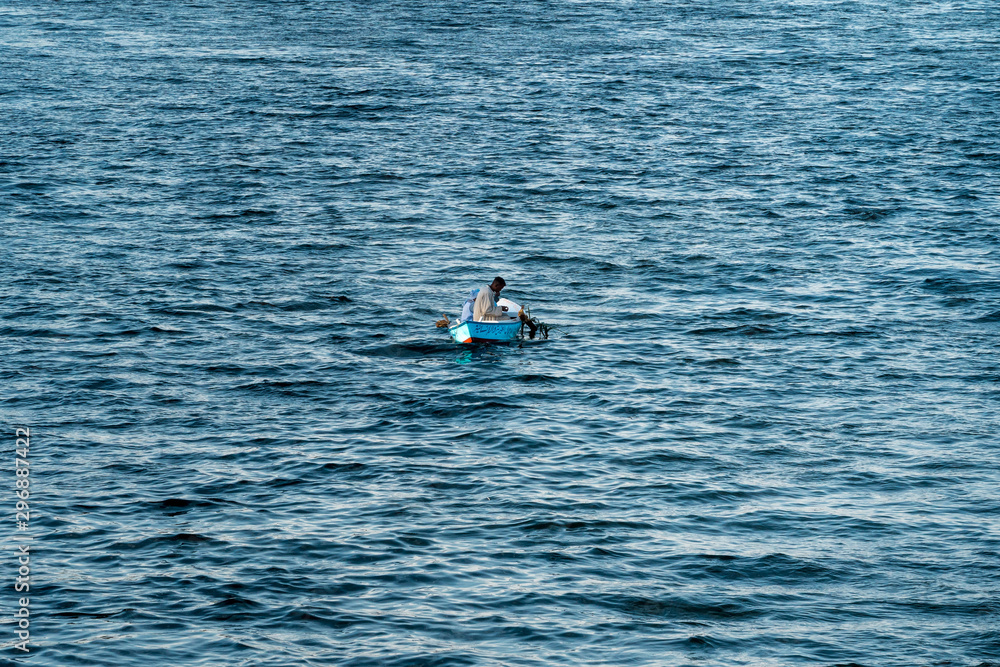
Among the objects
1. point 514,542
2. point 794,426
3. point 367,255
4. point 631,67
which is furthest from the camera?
point 631,67

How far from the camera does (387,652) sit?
75.5 ft

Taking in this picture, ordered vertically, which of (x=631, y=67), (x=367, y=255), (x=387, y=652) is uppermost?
(x=631, y=67)

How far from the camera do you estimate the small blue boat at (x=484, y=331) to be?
38000mm

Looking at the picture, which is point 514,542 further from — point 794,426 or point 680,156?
point 680,156

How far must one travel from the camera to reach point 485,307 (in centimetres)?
3775

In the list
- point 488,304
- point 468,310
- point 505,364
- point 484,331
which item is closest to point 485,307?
point 488,304

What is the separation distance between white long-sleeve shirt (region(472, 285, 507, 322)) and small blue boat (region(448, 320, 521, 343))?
7.3 inches

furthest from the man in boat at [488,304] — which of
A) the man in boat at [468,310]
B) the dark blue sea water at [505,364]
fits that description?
the dark blue sea water at [505,364]

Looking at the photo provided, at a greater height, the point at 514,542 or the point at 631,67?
the point at 631,67

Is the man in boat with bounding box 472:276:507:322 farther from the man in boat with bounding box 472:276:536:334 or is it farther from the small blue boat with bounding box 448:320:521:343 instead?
the small blue boat with bounding box 448:320:521:343

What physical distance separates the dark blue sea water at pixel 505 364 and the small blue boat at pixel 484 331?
45 centimetres

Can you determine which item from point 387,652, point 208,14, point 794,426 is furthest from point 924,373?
point 208,14

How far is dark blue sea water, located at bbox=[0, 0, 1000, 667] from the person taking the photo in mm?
24766

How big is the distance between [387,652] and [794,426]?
14.4 meters
